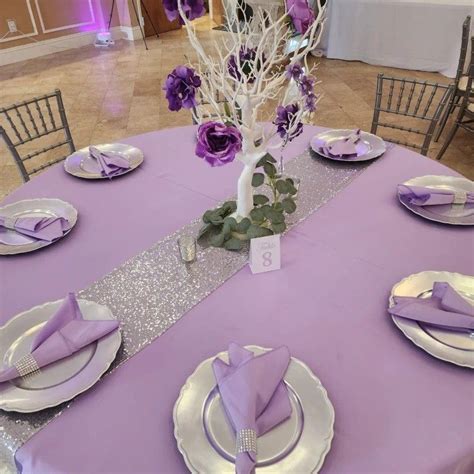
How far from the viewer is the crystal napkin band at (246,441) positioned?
69 cm

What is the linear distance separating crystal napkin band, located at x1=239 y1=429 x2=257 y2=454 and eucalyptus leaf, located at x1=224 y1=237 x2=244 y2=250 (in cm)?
51

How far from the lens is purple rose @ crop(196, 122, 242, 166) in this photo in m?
0.91

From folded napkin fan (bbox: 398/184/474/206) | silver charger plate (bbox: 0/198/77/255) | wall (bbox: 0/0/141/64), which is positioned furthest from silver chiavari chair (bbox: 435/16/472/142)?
wall (bbox: 0/0/141/64)

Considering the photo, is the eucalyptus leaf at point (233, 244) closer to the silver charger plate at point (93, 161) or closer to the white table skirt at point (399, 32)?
the silver charger plate at point (93, 161)

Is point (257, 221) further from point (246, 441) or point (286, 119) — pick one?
point (246, 441)

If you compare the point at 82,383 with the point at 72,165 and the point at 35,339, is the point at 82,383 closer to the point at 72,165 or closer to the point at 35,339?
the point at 35,339

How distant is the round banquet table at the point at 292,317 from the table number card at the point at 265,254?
0.02 metres

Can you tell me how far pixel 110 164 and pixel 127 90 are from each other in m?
3.26

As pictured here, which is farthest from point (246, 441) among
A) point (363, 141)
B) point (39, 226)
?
point (363, 141)

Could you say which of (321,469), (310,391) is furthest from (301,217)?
(321,469)

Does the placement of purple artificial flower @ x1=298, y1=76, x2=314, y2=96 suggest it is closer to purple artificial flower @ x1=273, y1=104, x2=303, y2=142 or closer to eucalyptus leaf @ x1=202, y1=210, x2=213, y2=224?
purple artificial flower @ x1=273, y1=104, x2=303, y2=142

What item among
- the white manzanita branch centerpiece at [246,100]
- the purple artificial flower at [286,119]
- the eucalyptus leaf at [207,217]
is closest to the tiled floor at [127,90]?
the eucalyptus leaf at [207,217]

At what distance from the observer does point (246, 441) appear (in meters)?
0.69

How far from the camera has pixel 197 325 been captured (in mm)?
948
